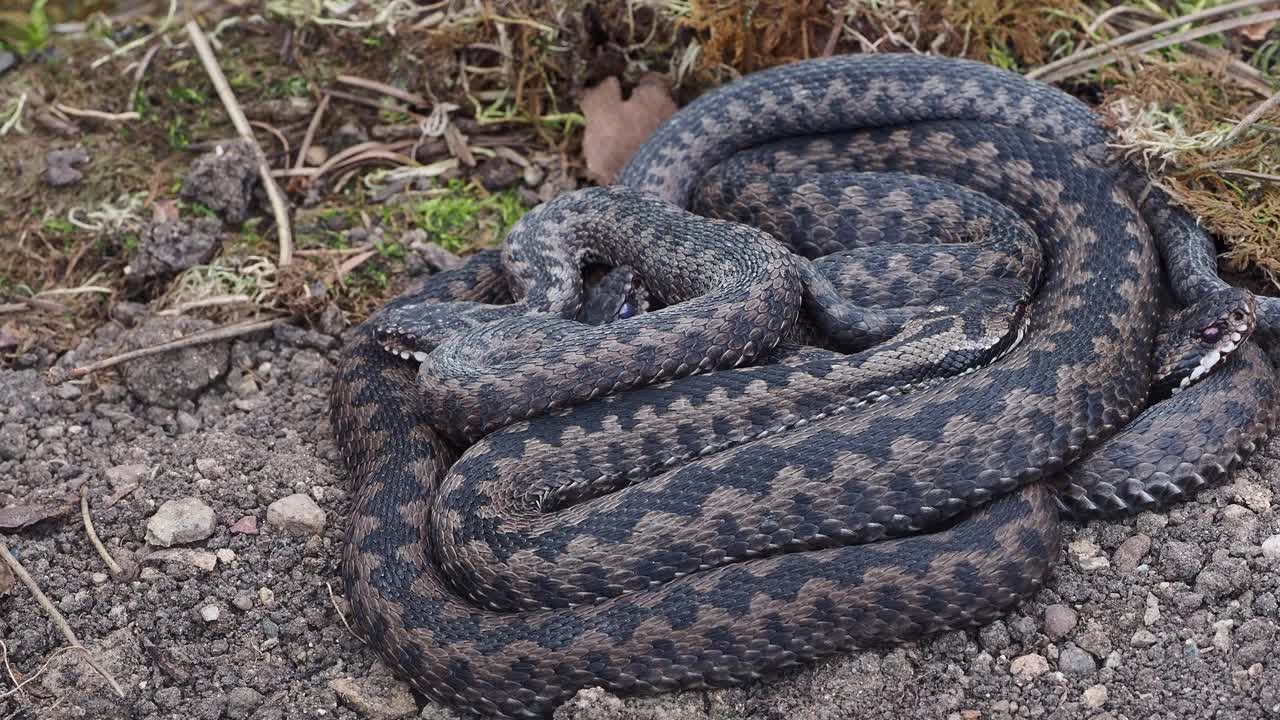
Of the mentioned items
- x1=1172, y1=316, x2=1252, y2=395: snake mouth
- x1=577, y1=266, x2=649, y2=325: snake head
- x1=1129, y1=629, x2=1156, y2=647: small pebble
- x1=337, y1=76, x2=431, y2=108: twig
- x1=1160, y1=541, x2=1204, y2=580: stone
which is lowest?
x1=577, y1=266, x2=649, y2=325: snake head

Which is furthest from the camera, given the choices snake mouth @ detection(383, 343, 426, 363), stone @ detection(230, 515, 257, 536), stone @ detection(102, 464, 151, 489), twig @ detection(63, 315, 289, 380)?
twig @ detection(63, 315, 289, 380)

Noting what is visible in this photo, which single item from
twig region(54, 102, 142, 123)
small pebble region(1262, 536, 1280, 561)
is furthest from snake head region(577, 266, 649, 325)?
twig region(54, 102, 142, 123)

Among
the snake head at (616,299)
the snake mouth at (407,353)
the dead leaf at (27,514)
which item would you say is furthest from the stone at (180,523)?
the snake head at (616,299)

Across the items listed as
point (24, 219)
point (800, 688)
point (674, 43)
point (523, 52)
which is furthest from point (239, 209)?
point (800, 688)

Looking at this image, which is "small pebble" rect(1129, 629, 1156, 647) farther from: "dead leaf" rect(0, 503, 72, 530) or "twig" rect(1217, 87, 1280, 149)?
"dead leaf" rect(0, 503, 72, 530)

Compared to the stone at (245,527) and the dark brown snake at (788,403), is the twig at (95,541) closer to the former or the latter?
the stone at (245,527)

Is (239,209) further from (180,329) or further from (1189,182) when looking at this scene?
(1189,182)
